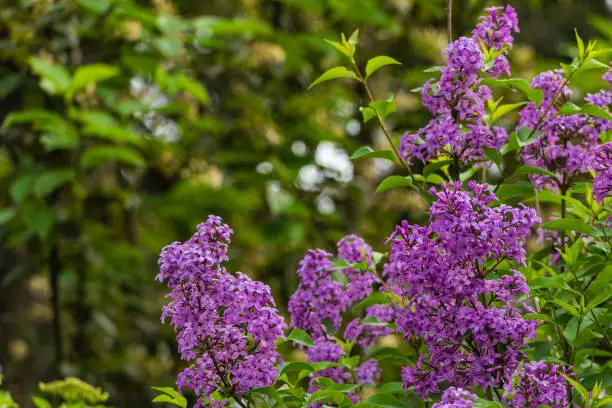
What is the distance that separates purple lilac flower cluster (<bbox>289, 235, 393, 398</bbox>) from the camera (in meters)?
2.22

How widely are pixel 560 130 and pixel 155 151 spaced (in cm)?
321

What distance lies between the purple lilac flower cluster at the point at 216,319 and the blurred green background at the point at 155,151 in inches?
89.8

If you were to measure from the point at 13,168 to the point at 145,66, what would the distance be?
879 mm

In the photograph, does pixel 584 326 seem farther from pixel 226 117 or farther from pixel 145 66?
pixel 226 117

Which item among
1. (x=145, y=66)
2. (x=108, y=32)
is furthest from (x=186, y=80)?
(x=108, y=32)

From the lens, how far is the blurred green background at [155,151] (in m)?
4.54

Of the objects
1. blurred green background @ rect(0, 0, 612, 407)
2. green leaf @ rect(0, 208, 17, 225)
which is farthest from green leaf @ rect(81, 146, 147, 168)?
green leaf @ rect(0, 208, 17, 225)

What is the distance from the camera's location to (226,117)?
580 centimetres

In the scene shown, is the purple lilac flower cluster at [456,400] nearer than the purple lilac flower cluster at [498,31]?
Yes

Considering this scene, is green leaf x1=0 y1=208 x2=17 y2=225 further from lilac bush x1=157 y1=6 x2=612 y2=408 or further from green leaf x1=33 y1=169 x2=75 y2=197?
lilac bush x1=157 y1=6 x2=612 y2=408

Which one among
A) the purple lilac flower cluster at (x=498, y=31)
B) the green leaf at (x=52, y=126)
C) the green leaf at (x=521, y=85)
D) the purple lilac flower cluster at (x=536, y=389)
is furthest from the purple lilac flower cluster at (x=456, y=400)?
the green leaf at (x=52, y=126)

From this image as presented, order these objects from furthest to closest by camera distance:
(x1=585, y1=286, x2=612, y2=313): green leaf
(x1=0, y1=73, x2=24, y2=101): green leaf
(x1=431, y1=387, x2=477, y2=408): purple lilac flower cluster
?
1. (x1=0, y1=73, x2=24, y2=101): green leaf
2. (x1=585, y1=286, x2=612, y2=313): green leaf
3. (x1=431, y1=387, x2=477, y2=408): purple lilac flower cluster

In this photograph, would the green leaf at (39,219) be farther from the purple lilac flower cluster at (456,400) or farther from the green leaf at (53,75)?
the purple lilac flower cluster at (456,400)

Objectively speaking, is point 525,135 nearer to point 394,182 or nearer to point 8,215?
point 394,182
